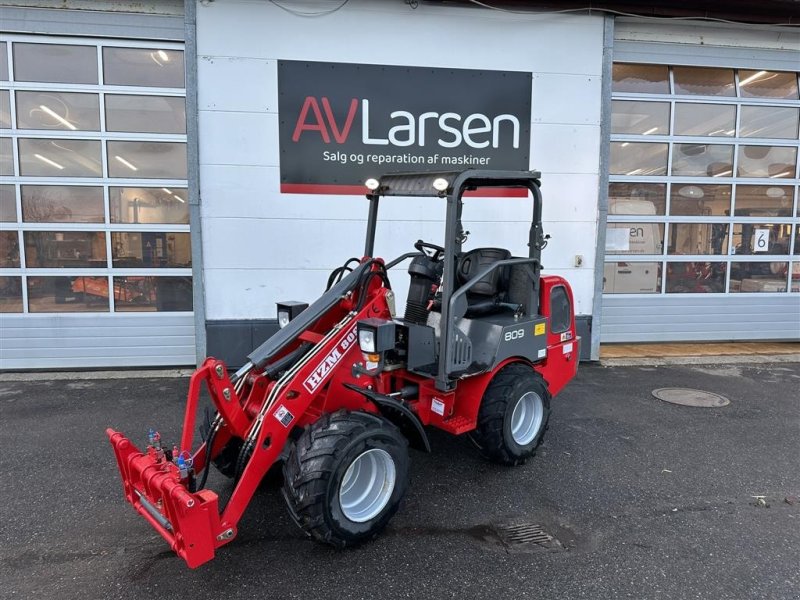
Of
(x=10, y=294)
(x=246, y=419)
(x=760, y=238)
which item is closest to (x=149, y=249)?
(x=10, y=294)

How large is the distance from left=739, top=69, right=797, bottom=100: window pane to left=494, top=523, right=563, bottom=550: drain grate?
7651 millimetres

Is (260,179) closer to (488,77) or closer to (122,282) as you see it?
(122,282)

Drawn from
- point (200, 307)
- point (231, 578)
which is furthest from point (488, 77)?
point (231, 578)

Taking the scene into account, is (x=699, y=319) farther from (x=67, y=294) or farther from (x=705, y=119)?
(x=67, y=294)

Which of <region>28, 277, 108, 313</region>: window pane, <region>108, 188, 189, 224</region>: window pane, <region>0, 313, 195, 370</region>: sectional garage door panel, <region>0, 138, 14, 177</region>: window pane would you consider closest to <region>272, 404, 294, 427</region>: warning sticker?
<region>0, 313, 195, 370</region>: sectional garage door panel

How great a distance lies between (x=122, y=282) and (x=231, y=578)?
5.08 m

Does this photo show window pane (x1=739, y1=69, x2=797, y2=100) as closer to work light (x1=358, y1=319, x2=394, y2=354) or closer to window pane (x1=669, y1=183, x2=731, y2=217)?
window pane (x1=669, y1=183, x2=731, y2=217)

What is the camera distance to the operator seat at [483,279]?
4.03m

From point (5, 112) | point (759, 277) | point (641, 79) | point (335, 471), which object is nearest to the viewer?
point (335, 471)

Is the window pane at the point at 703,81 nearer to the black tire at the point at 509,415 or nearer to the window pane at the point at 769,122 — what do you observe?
the window pane at the point at 769,122

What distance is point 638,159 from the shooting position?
7902 mm

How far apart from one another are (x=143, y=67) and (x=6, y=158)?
A: 202 centimetres

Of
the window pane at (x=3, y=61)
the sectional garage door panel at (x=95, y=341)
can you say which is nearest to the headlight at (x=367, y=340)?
the sectional garage door panel at (x=95, y=341)

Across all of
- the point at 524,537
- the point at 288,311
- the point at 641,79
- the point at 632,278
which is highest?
the point at 641,79
